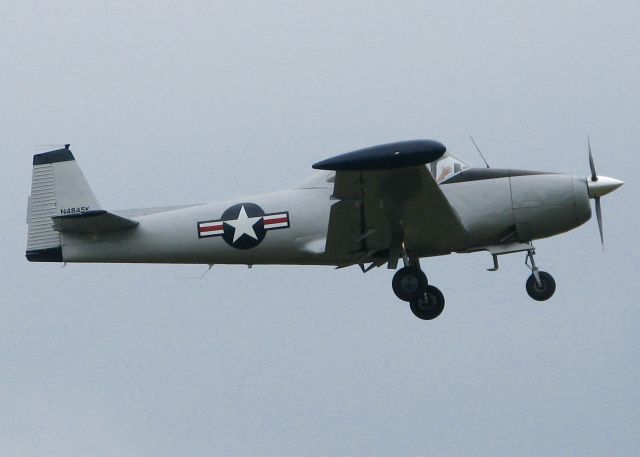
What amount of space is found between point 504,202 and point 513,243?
62 cm

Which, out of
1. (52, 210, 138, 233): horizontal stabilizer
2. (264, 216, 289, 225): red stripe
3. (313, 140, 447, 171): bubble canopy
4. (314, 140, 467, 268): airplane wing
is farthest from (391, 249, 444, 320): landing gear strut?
(52, 210, 138, 233): horizontal stabilizer

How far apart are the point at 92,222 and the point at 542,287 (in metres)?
6.41

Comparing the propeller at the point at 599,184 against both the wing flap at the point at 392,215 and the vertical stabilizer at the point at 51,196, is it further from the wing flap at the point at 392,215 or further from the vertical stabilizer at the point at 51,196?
the vertical stabilizer at the point at 51,196

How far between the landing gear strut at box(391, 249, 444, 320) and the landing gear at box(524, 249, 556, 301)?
1.26 m

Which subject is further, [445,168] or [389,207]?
[445,168]

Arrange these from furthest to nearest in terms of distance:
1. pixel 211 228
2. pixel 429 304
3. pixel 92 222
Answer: pixel 92 222, pixel 211 228, pixel 429 304

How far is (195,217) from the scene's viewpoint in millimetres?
15812

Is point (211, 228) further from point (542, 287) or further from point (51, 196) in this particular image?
point (542, 287)

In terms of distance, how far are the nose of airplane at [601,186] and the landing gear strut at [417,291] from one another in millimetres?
2542

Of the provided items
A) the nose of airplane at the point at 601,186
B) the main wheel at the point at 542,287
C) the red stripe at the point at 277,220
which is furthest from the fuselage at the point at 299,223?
the main wheel at the point at 542,287

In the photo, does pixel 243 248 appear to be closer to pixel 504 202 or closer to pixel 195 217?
pixel 195 217

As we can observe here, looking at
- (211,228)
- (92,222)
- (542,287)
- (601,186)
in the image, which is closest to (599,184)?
(601,186)

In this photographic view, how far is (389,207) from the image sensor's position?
14.5 metres

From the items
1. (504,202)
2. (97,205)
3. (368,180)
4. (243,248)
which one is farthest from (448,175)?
(97,205)
